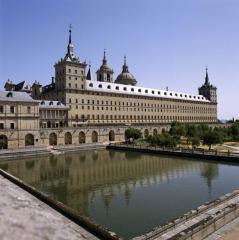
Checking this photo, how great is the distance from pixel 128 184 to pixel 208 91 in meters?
101

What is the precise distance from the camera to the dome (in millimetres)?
104938

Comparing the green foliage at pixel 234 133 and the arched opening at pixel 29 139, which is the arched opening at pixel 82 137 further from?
the green foliage at pixel 234 133

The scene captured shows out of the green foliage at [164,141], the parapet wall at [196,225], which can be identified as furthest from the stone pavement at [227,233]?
the green foliage at [164,141]

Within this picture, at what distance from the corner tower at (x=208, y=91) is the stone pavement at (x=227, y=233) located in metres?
111

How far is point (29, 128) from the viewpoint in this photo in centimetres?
5462

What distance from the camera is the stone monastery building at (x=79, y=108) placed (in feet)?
176

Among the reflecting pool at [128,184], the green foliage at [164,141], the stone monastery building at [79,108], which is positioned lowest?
the reflecting pool at [128,184]

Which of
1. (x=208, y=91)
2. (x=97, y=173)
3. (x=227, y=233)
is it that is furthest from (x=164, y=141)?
(x=208, y=91)

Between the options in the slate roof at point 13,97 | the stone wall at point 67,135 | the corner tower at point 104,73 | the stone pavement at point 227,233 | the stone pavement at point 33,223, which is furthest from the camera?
the corner tower at point 104,73

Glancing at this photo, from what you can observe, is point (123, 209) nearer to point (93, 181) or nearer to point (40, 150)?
point (93, 181)

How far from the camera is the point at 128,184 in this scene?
28453 mm

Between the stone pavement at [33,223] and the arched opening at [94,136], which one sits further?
the arched opening at [94,136]

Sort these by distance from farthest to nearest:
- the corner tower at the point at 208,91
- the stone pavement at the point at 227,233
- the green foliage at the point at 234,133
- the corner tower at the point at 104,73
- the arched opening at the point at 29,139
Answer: the corner tower at the point at 208,91 → the corner tower at the point at 104,73 → the green foliage at the point at 234,133 → the arched opening at the point at 29,139 → the stone pavement at the point at 227,233

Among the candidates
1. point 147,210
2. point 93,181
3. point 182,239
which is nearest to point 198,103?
point 93,181
